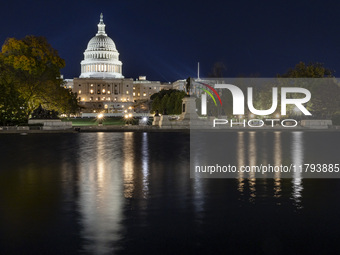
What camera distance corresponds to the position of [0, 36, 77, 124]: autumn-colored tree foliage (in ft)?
215

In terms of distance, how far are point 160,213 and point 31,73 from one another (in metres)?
61.8

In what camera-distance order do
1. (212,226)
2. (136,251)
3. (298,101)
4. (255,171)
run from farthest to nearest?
(298,101)
(255,171)
(212,226)
(136,251)

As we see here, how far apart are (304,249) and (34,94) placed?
6592cm

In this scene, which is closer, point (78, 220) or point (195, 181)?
point (78, 220)

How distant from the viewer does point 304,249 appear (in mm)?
8594

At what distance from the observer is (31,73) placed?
2736 inches

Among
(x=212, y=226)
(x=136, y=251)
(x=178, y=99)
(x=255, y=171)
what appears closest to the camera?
(x=136, y=251)

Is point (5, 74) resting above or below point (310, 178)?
above

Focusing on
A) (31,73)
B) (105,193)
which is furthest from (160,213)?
(31,73)

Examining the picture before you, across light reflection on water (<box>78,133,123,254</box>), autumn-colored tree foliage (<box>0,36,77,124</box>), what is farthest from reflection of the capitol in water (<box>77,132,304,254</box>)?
autumn-colored tree foliage (<box>0,36,77,124</box>)

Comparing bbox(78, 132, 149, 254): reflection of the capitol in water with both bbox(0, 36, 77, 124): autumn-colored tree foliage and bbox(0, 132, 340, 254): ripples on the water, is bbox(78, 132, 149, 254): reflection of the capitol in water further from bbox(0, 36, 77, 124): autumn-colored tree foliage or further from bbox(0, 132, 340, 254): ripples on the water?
bbox(0, 36, 77, 124): autumn-colored tree foliage

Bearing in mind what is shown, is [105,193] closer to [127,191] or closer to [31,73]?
[127,191]

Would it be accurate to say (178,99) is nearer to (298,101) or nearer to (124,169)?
(298,101)

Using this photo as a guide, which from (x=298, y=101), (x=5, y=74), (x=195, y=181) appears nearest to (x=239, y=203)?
(x=195, y=181)
